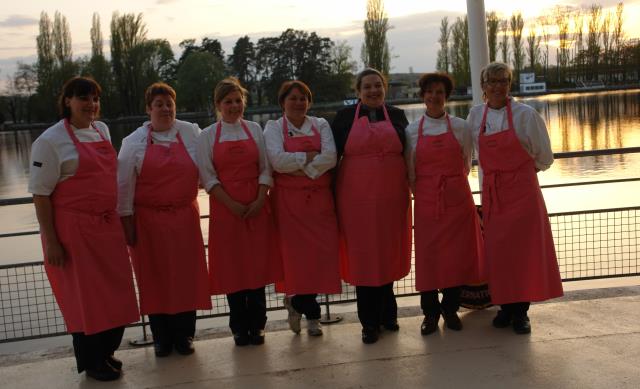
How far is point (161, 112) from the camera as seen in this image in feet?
10.8

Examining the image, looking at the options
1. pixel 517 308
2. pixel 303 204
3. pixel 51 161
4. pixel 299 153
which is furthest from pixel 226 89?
pixel 517 308

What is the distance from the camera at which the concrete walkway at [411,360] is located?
9.50ft

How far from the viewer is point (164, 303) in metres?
3.34

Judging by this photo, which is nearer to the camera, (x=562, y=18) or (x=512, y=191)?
(x=512, y=191)

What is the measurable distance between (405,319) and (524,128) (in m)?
1.31

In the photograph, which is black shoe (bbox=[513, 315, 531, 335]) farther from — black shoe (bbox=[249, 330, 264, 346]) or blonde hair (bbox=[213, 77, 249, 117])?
blonde hair (bbox=[213, 77, 249, 117])

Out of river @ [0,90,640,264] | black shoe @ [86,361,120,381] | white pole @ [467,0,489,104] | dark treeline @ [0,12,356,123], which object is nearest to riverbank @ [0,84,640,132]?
dark treeline @ [0,12,356,123]

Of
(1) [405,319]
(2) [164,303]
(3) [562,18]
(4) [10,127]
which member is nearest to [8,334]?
(2) [164,303]

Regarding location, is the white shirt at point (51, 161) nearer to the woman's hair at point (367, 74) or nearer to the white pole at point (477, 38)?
the woman's hair at point (367, 74)

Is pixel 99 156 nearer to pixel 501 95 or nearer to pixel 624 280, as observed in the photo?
pixel 501 95

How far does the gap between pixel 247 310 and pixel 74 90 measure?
4.78 feet

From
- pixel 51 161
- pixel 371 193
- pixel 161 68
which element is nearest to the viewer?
pixel 51 161

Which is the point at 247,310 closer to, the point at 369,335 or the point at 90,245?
the point at 369,335

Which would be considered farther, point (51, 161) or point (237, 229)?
point (237, 229)
